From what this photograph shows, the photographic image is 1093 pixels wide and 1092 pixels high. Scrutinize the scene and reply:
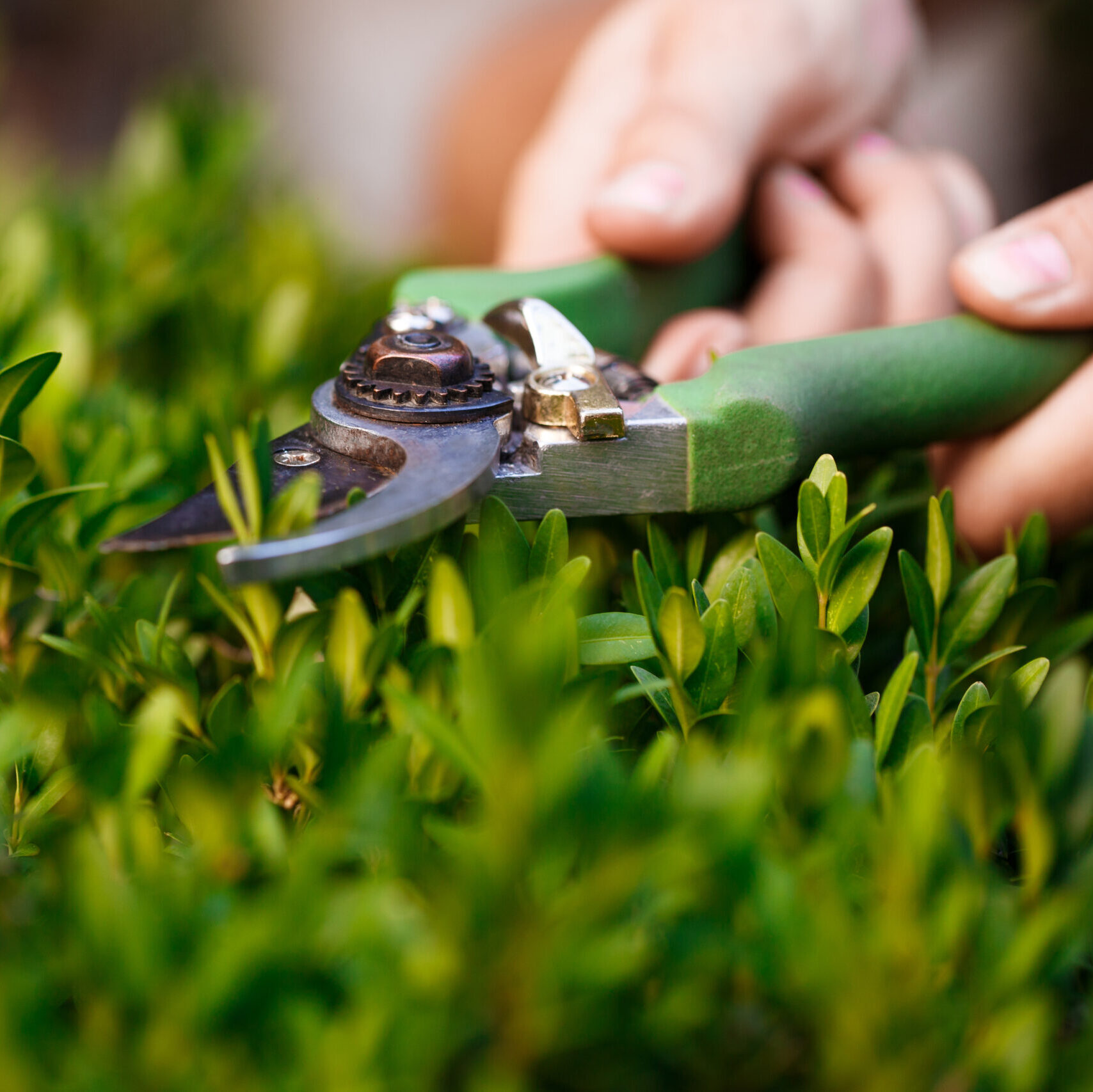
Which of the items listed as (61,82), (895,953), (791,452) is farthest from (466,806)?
(61,82)

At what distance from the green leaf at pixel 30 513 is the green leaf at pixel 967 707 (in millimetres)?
646

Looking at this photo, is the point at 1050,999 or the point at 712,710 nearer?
the point at 1050,999

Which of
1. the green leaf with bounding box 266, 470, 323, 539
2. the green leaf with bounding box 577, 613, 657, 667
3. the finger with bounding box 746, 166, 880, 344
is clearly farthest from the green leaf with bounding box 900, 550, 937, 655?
the finger with bounding box 746, 166, 880, 344

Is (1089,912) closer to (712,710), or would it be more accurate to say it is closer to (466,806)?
(712,710)

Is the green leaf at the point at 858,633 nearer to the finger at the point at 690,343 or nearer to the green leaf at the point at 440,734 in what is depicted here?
the green leaf at the point at 440,734

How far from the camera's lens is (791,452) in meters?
0.99

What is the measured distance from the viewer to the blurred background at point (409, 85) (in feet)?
11.1

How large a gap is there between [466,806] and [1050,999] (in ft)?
1.17

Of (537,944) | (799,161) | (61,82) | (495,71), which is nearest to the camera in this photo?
(537,944)

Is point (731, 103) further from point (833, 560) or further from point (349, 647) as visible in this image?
point (349, 647)

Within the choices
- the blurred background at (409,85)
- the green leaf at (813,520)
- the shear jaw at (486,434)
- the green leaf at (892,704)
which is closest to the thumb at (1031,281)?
the shear jaw at (486,434)

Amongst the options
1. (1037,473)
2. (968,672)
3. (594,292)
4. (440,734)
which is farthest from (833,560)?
(594,292)

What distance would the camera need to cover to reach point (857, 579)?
806mm

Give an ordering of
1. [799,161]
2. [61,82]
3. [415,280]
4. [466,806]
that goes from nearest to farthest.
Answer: [466,806] < [415,280] < [799,161] < [61,82]
